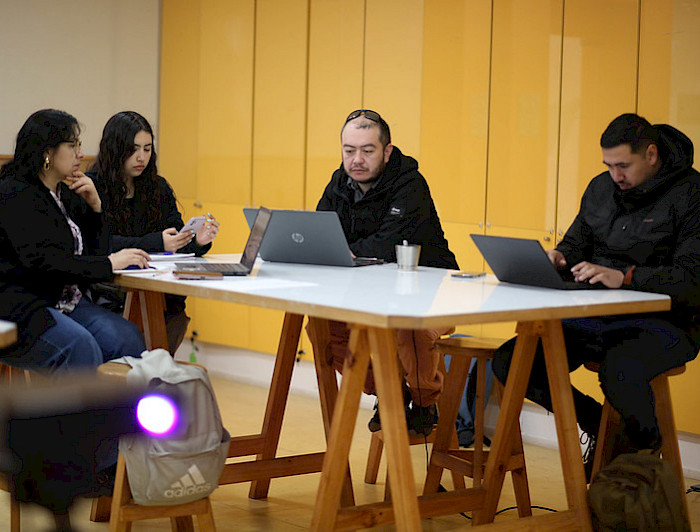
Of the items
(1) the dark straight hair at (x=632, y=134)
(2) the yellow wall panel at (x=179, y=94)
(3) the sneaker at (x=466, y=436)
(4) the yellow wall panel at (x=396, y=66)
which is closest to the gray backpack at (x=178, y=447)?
(1) the dark straight hair at (x=632, y=134)

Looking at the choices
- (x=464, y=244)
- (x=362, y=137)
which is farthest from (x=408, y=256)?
(x=464, y=244)

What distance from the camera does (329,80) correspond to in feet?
18.7

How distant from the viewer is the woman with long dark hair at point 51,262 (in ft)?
10.8

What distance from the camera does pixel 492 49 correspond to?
16.1 ft

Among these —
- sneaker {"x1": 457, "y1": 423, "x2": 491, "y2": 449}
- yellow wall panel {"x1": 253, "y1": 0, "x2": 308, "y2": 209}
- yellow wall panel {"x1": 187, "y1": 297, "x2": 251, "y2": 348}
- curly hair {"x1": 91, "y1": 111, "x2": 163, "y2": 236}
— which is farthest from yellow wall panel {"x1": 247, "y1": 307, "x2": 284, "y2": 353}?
curly hair {"x1": 91, "y1": 111, "x2": 163, "y2": 236}

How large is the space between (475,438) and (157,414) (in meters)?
1.44

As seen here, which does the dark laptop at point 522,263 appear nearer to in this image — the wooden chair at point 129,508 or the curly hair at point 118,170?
the wooden chair at point 129,508

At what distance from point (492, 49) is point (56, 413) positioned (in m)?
Result: 3.31

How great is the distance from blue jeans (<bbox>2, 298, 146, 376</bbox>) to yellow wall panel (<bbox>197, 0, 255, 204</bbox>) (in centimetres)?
268

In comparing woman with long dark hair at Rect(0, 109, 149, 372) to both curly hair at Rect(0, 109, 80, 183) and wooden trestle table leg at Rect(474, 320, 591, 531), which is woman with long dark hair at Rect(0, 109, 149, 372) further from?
wooden trestle table leg at Rect(474, 320, 591, 531)

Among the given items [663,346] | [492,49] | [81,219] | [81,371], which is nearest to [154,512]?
[81,371]

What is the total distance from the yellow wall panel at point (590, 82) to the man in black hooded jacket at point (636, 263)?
2.89 ft

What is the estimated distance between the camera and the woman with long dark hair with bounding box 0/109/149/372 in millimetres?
3281

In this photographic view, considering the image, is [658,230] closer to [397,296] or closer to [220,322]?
[397,296]
